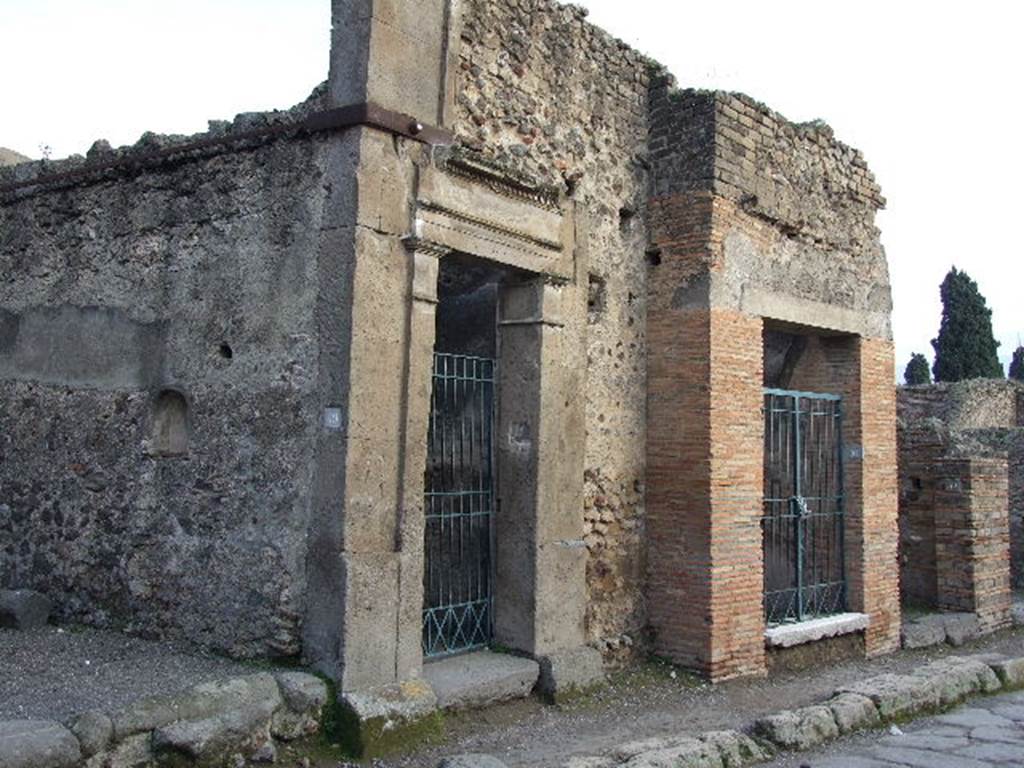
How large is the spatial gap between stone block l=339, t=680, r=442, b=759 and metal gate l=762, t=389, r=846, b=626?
3.85 metres

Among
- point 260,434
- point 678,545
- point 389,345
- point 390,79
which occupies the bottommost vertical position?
Result: point 678,545


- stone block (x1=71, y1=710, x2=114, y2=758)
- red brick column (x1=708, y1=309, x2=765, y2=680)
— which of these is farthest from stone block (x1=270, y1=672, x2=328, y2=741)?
red brick column (x1=708, y1=309, x2=765, y2=680)

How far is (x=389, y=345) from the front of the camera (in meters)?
5.53

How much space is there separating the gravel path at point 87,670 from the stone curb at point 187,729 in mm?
154

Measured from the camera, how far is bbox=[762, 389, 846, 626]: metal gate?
8.35 m

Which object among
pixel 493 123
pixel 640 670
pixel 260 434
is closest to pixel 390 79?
pixel 493 123

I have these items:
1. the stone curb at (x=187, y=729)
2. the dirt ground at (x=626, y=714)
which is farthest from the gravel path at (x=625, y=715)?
the stone curb at (x=187, y=729)

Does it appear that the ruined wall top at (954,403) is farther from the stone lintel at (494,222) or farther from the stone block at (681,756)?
the stone block at (681,756)

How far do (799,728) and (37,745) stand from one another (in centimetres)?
396

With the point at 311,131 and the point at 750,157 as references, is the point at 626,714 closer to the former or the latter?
the point at 311,131

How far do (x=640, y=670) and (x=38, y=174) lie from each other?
543cm

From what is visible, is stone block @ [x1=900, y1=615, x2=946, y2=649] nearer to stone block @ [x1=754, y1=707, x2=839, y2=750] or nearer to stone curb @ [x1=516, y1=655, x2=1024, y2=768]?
stone curb @ [x1=516, y1=655, x2=1024, y2=768]

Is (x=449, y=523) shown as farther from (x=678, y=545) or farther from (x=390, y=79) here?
(x=390, y=79)

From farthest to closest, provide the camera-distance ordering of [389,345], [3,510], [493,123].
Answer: [3,510]
[493,123]
[389,345]
